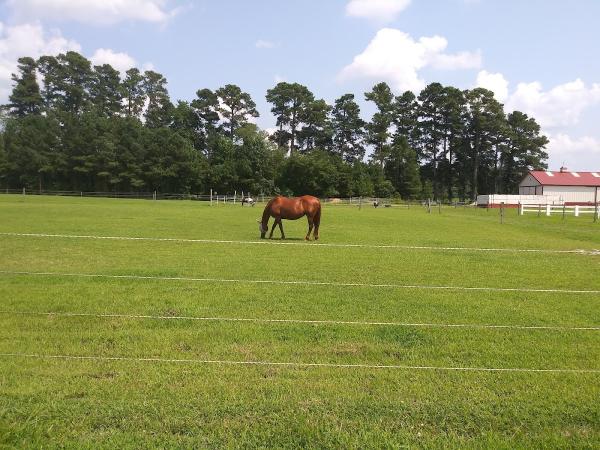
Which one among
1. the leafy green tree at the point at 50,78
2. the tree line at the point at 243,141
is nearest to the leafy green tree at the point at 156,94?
the tree line at the point at 243,141

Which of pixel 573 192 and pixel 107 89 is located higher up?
pixel 107 89

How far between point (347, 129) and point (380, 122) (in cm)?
711

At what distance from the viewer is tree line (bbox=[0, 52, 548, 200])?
267ft

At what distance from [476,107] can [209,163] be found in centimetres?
5238

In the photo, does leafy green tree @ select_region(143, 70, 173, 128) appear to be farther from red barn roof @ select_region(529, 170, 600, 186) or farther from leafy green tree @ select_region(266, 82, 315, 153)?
red barn roof @ select_region(529, 170, 600, 186)

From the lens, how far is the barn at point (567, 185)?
241ft

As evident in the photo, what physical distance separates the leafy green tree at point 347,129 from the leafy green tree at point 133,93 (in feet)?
137

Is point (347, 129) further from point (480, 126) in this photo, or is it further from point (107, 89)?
point (107, 89)

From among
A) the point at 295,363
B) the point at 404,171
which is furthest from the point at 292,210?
the point at 404,171

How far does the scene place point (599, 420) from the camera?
3.99 meters

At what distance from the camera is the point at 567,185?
74875mm

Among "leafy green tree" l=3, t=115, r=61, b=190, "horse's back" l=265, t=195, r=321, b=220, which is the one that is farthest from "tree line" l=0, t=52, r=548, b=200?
"horse's back" l=265, t=195, r=321, b=220

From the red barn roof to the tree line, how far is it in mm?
18396

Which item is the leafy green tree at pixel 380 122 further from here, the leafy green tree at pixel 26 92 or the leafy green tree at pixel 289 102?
the leafy green tree at pixel 26 92
